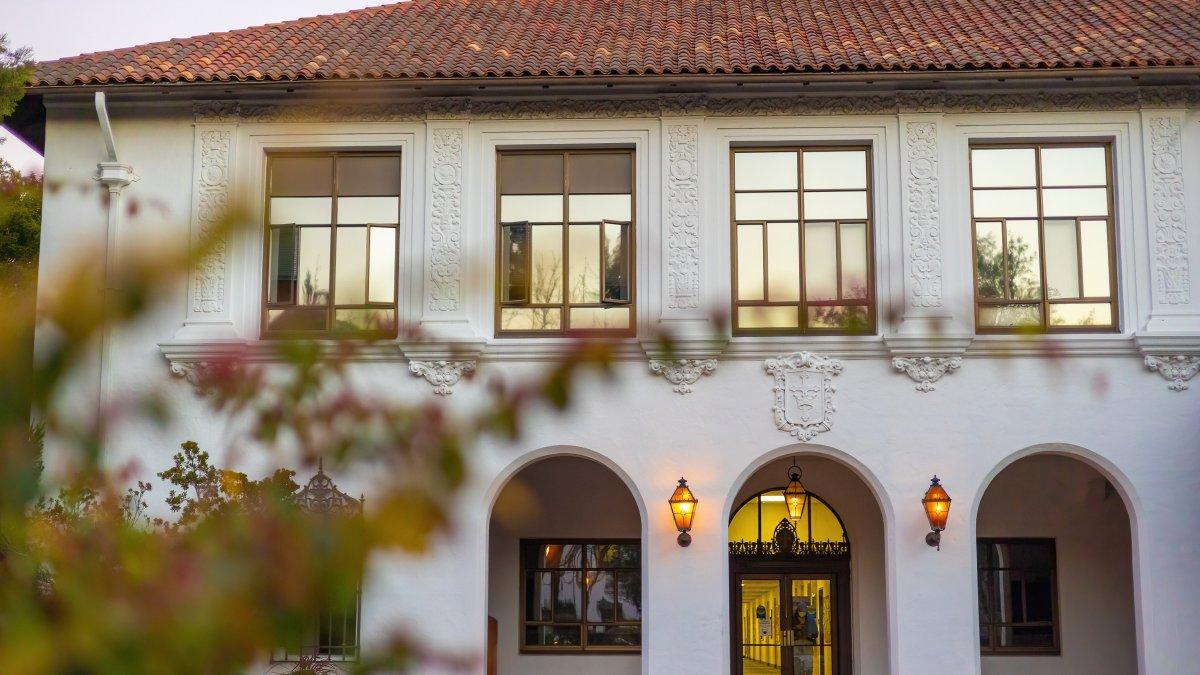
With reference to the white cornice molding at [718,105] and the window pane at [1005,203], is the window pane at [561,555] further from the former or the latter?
the window pane at [1005,203]

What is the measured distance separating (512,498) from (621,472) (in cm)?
1216

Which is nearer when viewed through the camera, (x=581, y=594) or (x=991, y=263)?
(x=991, y=263)

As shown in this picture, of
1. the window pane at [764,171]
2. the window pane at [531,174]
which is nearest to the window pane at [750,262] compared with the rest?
the window pane at [764,171]

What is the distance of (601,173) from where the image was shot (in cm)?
1517

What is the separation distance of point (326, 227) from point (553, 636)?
5525 millimetres

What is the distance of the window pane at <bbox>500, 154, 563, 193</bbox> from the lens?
15.1 meters

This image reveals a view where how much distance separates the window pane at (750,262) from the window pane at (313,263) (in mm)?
4447

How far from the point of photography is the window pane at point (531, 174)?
15.1 m

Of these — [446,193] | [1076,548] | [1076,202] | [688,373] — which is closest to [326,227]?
[446,193]

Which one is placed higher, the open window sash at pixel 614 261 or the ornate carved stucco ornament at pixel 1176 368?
the open window sash at pixel 614 261

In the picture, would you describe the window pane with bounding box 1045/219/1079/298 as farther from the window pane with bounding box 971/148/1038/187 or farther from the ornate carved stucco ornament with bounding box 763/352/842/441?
the ornate carved stucco ornament with bounding box 763/352/842/441

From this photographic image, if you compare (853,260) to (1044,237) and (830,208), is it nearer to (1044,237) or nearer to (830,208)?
(830,208)

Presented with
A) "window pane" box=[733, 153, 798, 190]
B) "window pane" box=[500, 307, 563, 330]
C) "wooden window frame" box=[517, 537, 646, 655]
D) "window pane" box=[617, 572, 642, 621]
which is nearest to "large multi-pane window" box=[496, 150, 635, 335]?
"window pane" box=[500, 307, 563, 330]

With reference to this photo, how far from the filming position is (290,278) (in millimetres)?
15195
